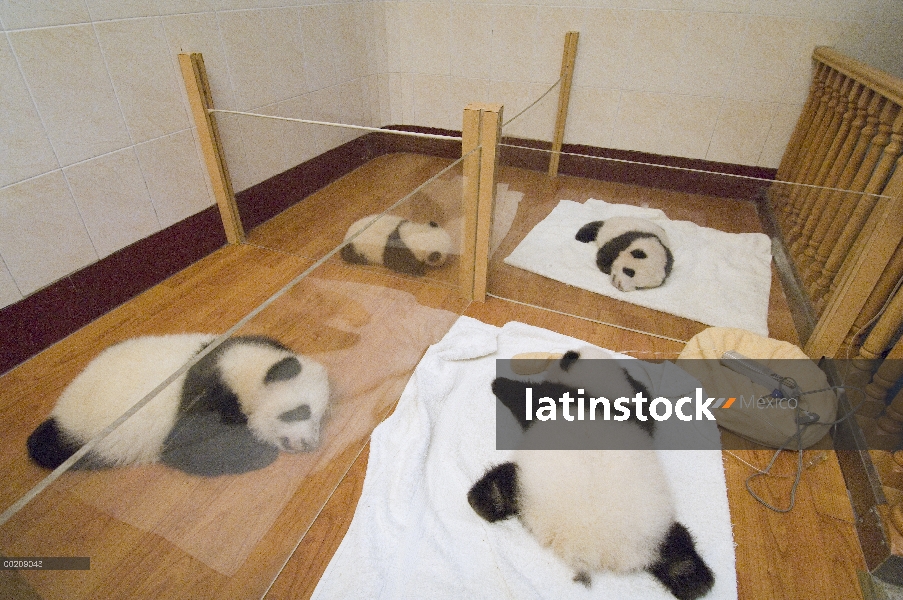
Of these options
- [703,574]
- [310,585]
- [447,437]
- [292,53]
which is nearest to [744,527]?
[703,574]

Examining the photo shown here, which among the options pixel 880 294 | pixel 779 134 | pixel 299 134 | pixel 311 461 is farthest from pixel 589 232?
pixel 311 461

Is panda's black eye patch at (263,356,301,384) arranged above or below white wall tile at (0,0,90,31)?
below

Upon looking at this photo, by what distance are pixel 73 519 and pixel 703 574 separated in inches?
42.4

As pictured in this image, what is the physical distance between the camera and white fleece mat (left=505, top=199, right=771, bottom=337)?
5.45 ft

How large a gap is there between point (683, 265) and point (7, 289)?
218cm

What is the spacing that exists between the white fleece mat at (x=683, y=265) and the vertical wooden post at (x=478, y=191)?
196 millimetres

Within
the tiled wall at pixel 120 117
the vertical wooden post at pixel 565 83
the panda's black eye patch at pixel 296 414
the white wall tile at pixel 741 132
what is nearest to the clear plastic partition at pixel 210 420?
the panda's black eye patch at pixel 296 414

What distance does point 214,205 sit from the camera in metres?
1.91

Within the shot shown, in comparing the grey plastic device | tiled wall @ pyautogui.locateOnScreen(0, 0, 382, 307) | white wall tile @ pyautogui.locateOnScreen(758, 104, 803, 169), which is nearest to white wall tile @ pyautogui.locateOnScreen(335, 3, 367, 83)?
tiled wall @ pyautogui.locateOnScreen(0, 0, 382, 307)

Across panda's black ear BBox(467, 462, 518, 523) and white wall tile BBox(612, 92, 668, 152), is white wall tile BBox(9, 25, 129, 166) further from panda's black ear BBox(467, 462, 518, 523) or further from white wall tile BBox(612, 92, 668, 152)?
white wall tile BBox(612, 92, 668, 152)

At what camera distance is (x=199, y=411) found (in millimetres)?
892

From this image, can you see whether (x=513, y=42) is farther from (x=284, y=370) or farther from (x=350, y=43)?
(x=284, y=370)

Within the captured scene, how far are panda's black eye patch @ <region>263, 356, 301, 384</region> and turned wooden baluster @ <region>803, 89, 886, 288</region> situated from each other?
1579 mm

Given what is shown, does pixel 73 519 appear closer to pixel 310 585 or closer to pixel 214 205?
pixel 310 585
